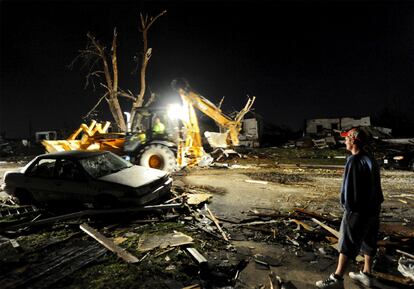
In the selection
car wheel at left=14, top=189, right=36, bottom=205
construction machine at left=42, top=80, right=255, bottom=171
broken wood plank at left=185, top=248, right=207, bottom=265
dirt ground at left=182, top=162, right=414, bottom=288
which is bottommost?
dirt ground at left=182, top=162, right=414, bottom=288

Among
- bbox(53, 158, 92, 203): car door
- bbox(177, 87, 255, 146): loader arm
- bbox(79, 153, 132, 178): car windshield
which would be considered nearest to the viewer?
bbox(53, 158, 92, 203): car door

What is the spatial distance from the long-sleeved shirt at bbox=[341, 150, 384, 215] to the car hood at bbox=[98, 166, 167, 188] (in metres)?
4.24

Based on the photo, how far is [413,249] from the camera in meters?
4.10

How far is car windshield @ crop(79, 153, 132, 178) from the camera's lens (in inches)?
250

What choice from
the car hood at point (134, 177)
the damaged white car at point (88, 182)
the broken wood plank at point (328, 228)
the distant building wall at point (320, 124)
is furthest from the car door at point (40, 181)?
the distant building wall at point (320, 124)

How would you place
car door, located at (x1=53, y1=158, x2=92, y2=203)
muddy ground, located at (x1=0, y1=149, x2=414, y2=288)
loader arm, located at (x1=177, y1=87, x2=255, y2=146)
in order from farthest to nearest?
1. loader arm, located at (x1=177, y1=87, x2=255, y2=146)
2. car door, located at (x1=53, y1=158, x2=92, y2=203)
3. muddy ground, located at (x1=0, y1=149, x2=414, y2=288)

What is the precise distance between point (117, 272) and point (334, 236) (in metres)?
3.64

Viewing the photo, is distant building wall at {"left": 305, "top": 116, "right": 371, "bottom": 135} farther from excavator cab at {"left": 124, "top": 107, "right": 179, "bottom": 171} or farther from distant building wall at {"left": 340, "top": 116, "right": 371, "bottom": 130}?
excavator cab at {"left": 124, "top": 107, "right": 179, "bottom": 171}

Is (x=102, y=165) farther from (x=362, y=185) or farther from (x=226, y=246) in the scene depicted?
(x=362, y=185)

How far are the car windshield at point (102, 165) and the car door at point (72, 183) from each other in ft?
0.65

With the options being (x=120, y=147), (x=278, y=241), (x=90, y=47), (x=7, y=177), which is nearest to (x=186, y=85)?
(x=120, y=147)

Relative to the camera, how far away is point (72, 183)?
6.20 m

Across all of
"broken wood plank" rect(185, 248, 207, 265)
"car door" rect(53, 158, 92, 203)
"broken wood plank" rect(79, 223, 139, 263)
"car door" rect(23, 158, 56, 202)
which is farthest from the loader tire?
"broken wood plank" rect(185, 248, 207, 265)

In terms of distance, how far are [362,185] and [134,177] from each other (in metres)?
4.84
